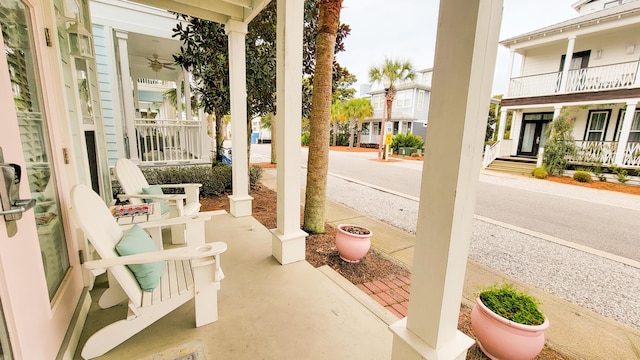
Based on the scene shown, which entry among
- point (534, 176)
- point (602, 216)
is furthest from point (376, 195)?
point (534, 176)

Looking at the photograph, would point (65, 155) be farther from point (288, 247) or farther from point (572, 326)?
point (572, 326)

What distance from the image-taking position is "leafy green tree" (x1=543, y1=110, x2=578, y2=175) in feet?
33.8

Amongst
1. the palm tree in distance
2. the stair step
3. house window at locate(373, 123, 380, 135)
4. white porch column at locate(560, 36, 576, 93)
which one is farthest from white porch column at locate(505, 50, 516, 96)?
house window at locate(373, 123, 380, 135)

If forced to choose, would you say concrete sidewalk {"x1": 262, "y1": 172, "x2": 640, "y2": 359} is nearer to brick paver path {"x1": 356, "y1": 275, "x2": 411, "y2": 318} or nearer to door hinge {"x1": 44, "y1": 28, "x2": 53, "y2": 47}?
brick paver path {"x1": 356, "y1": 275, "x2": 411, "y2": 318}

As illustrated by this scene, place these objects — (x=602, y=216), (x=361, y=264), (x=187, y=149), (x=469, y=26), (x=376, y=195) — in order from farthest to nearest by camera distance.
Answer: (x=376, y=195), (x=187, y=149), (x=602, y=216), (x=361, y=264), (x=469, y=26)

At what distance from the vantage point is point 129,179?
3205 millimetres

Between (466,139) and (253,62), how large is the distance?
15.5 feet

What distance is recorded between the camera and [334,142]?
90.1ft

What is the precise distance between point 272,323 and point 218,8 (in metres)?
3.80

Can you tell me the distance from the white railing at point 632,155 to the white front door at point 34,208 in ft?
49.4

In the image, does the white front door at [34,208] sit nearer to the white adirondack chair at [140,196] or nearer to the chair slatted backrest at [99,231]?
the chair slatted backrest at [99,231]

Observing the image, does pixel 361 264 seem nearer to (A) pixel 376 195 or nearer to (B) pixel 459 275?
(B) pixel 459 275

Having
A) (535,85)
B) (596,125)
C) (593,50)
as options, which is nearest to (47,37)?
(535,85)

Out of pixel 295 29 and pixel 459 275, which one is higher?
pixel 295 29
